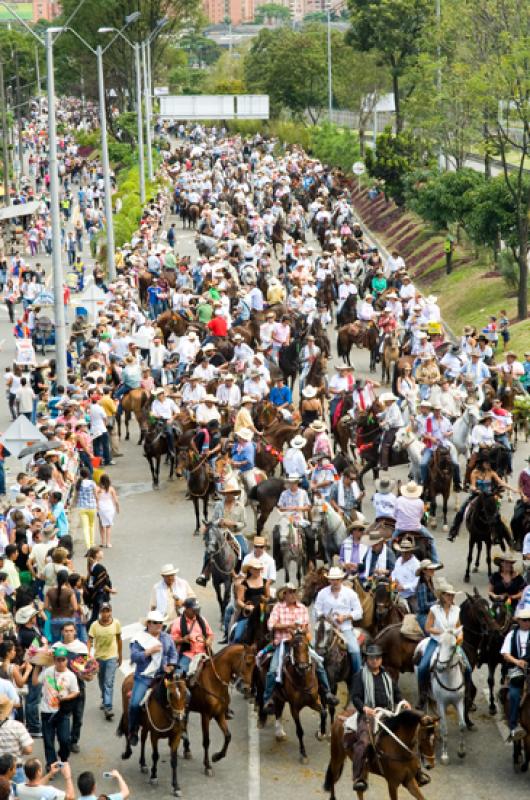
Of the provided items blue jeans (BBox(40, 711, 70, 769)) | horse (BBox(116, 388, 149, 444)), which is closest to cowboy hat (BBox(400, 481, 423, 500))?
blue jeans (BBox(40, 711, 70, 769))

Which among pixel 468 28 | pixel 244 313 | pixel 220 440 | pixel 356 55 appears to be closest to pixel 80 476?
pixel 220 440

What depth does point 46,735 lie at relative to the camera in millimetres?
16562

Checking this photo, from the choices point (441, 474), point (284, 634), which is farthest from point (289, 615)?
point (441, 474)

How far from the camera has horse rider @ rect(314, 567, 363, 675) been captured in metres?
17.6

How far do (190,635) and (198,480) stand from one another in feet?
26.0

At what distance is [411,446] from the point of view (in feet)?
82.5

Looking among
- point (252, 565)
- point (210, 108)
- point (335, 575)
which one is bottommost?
point (252, 565)

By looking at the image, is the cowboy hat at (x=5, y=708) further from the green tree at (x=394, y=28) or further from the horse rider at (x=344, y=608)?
the green tree at (x=394, y=28)

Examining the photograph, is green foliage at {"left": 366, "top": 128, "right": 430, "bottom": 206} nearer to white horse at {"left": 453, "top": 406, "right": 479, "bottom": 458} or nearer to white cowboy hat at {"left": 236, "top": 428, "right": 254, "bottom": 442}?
white horse at {"left": 453, "top": 406, "right": 479, "bottom": 458}

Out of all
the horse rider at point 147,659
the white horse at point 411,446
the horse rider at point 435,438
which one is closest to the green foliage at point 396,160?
the white horse at point 411,446

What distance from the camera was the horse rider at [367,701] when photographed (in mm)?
14914

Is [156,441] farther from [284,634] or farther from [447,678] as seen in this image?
[447,678]

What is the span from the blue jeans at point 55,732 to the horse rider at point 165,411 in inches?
442

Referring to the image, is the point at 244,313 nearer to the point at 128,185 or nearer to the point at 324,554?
the point at 324,554
